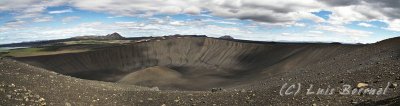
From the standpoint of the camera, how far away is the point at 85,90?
24500 millimetres

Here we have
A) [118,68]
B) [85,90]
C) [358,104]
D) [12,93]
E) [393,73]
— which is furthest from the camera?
[118,68]

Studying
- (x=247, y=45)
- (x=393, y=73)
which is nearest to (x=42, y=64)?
(x=247, y=45)

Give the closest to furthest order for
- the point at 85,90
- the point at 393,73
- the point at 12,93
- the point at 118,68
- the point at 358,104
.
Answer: the point at 358,104
the point at 12,93
the point at 393,73
the point at 85,90
the point at 118,68

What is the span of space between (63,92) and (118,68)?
104137mm

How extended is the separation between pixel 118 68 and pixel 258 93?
105688 mm

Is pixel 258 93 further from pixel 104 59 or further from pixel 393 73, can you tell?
pixel 104 59

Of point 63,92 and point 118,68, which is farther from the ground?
point 63,92

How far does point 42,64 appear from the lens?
128500 mm

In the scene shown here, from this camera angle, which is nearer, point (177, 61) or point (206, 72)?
point (206, 72)

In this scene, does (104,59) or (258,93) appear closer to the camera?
(258,93)

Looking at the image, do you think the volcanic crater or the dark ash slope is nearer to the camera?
the dark ash slope

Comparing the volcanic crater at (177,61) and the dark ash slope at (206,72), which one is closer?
the dark ash slope at (206,72)

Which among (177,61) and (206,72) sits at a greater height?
(177,61)

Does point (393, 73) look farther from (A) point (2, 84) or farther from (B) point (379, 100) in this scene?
(A) point (2, 84)
